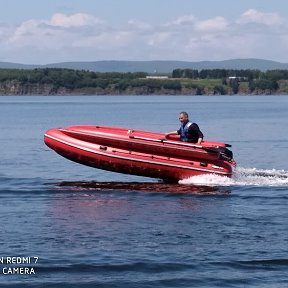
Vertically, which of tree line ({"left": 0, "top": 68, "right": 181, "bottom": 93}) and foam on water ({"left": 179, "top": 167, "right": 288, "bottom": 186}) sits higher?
foam on water ({"left": 179, "top": 167, "right": 288, "bottom": 186})

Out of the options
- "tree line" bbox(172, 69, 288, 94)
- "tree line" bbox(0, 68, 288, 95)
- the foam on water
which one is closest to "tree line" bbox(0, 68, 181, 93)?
"tree line" bbox(0, 68, 288, 95)

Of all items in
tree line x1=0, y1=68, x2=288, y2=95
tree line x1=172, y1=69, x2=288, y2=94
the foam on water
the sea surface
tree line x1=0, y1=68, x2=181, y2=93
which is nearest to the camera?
the sea surface

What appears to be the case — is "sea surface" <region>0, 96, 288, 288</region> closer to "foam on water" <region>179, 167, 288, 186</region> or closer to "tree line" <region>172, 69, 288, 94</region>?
"foam on water" <region>179, 167, 288, 186</region>

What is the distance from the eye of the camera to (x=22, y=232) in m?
16.2

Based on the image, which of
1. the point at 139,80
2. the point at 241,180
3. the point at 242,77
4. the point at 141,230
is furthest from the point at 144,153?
the point at 242,77

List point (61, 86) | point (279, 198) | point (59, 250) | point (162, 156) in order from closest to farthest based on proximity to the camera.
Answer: point (59, 250), point (279, 198), point (162, 156), point (61, 86)

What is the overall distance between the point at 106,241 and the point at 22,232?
1.56 m

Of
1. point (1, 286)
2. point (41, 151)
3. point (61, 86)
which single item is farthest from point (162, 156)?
point (61, 86)

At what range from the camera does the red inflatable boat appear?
22.3 metres

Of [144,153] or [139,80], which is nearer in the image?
[144,153]

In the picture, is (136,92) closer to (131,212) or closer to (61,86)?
(61,86)

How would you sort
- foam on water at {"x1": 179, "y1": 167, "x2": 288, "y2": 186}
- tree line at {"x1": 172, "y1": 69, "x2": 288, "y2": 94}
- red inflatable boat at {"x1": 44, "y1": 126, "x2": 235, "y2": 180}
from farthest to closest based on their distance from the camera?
tree line at {"x1": 172, "y1": 69, "x2": 288, "y2": 94}, foam on water at {"x1": 179, "y1": 167, "x2": 288, "y2": 186}, red inflatable boat at {"x1": 44, "y1": 126, "x2": 235, "y2": 180}

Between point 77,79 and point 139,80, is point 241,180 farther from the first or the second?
point 139,80

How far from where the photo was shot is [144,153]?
22.5m
